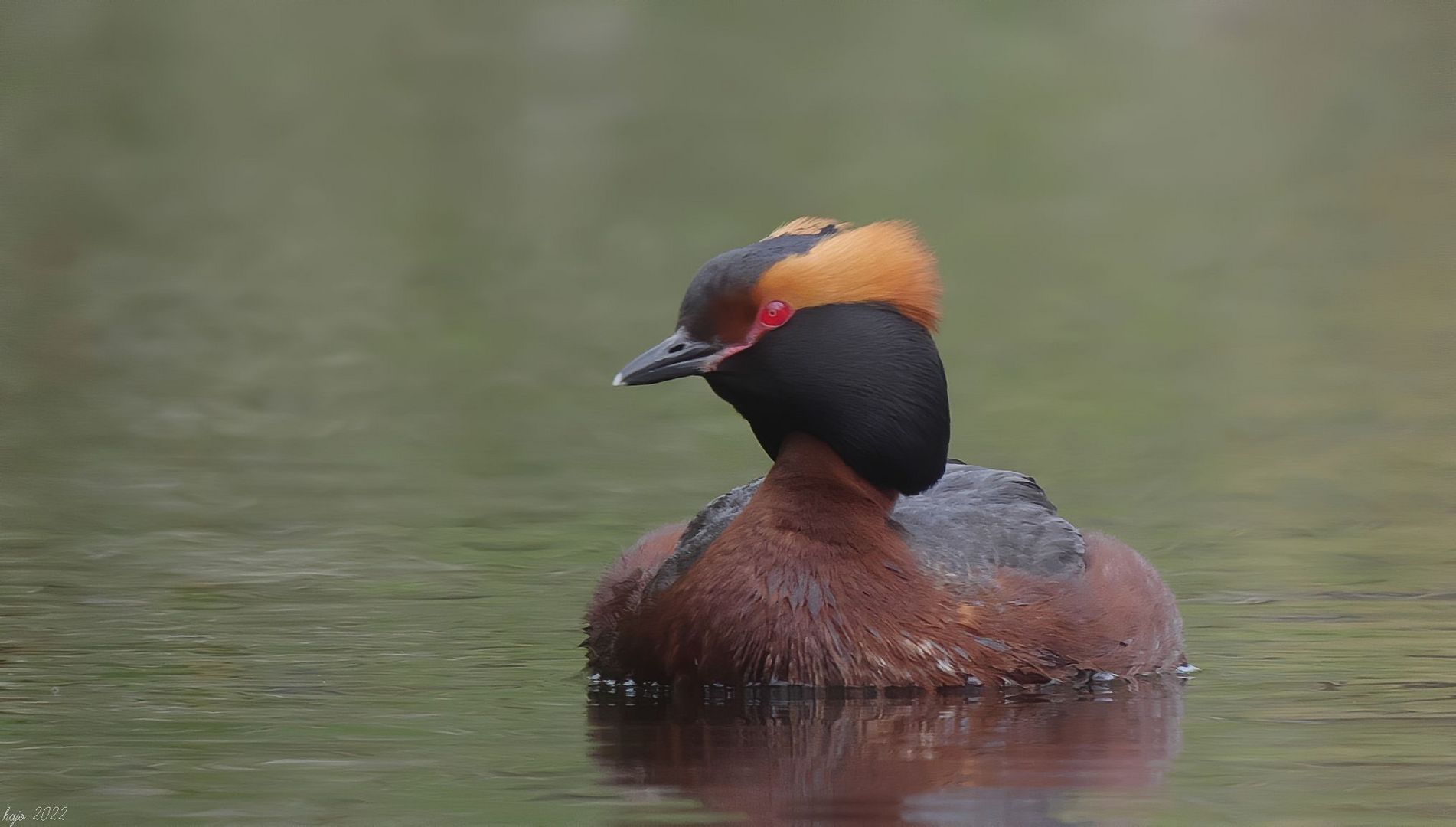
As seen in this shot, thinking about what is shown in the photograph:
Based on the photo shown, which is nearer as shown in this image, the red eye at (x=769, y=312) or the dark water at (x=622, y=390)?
the dark water at (x=622, y=390)

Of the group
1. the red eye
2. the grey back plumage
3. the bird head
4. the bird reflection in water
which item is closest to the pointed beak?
the bird head

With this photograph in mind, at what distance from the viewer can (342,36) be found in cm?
3153

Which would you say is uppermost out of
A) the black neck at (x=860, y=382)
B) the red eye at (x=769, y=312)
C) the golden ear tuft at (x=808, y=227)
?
the golden ear tuft at (x=808, y=227)

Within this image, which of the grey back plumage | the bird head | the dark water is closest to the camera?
the dark water

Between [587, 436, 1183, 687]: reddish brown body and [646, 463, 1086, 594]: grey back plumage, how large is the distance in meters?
0.09

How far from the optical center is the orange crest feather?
28.4 feet

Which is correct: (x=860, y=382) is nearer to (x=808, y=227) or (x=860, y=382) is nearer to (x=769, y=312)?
(x=769, y=312)

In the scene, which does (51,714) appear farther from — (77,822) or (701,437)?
(701,437)

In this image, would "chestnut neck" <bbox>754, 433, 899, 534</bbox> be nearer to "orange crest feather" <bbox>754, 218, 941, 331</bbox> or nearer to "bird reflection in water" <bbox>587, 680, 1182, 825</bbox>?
"orange crest feather" <bbox>754, 218, 941, 331</bbox>

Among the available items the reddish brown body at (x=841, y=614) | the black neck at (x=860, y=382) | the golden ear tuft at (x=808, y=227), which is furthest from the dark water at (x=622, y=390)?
the golden ear tuft at (x=808, y=227)

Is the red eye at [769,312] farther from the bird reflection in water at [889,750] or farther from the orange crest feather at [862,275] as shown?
the bird reflection in water at [889,750]

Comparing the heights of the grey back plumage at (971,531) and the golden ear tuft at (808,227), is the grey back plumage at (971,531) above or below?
below

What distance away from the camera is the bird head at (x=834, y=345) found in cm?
864

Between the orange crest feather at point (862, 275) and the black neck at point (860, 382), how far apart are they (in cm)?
6
